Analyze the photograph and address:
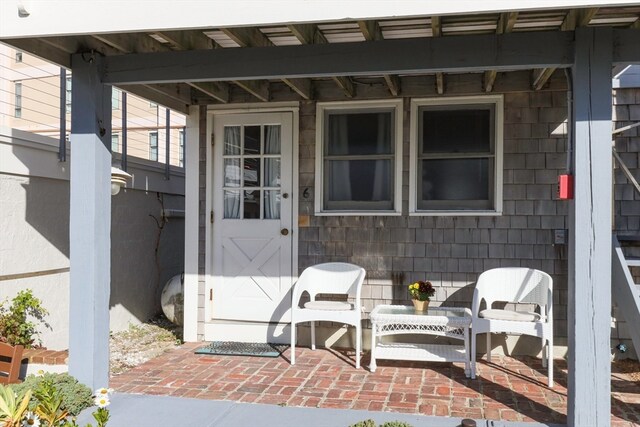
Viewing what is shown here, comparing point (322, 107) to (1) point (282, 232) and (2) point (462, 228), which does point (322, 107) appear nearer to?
(1) point (282, 232)

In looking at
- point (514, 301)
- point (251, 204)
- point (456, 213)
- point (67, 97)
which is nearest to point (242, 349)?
point (251, 204)

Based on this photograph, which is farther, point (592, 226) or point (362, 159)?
point (362, 159)

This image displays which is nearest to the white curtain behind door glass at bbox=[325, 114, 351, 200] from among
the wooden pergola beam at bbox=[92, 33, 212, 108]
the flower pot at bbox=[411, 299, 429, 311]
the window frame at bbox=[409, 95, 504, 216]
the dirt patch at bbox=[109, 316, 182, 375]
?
the window frame at bbox=[409, 95, 504, 216]

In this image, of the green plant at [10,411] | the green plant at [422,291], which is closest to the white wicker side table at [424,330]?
the green plant at [422,291]

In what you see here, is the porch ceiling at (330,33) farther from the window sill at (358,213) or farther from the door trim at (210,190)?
the window sill at (358,213)

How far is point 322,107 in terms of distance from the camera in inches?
205

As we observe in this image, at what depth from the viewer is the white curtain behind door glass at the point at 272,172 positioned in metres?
5.36

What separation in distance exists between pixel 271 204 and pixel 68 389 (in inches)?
99.7

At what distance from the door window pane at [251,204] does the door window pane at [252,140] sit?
0.41 meters

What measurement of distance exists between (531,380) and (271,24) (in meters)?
3.25

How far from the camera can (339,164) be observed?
206 inches

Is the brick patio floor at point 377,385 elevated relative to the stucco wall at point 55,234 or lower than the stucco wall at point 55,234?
lower

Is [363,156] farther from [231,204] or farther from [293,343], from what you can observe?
[293,343]

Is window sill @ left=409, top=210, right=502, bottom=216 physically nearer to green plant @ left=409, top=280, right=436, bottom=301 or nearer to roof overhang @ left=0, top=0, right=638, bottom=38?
green plant @ left=409, top=280, right=436, bottom=301
